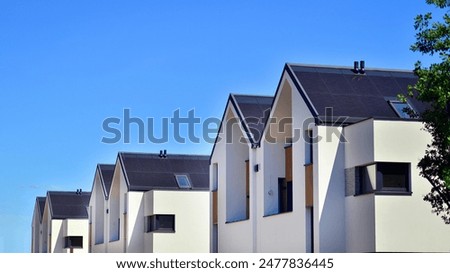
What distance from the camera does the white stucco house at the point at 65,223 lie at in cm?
6406

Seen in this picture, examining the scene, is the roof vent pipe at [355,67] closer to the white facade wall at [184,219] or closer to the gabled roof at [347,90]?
the gabled roof at [347,90]

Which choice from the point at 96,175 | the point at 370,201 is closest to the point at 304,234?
the point at 370,201

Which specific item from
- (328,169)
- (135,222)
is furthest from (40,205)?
(328,169)

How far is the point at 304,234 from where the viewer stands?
30.3m

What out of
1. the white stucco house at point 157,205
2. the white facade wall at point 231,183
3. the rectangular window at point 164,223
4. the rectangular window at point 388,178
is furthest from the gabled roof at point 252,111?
the rectangular window at point 164,223

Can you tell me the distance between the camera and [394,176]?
91.6ft

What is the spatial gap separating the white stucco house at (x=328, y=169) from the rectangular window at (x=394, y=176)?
0.10 feet

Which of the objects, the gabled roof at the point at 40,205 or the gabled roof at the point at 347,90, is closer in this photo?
the gabled roof at the point at 347,90

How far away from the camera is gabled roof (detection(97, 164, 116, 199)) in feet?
183

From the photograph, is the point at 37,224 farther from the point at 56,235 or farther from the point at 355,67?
the point at 355,67

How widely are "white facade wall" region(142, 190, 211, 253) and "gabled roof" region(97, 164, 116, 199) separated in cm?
965

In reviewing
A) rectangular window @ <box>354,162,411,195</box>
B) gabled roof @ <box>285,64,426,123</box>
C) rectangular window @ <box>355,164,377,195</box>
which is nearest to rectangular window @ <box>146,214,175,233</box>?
gabled roof @ <box>285,64,426,123</box>

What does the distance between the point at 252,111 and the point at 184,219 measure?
9.95 m
